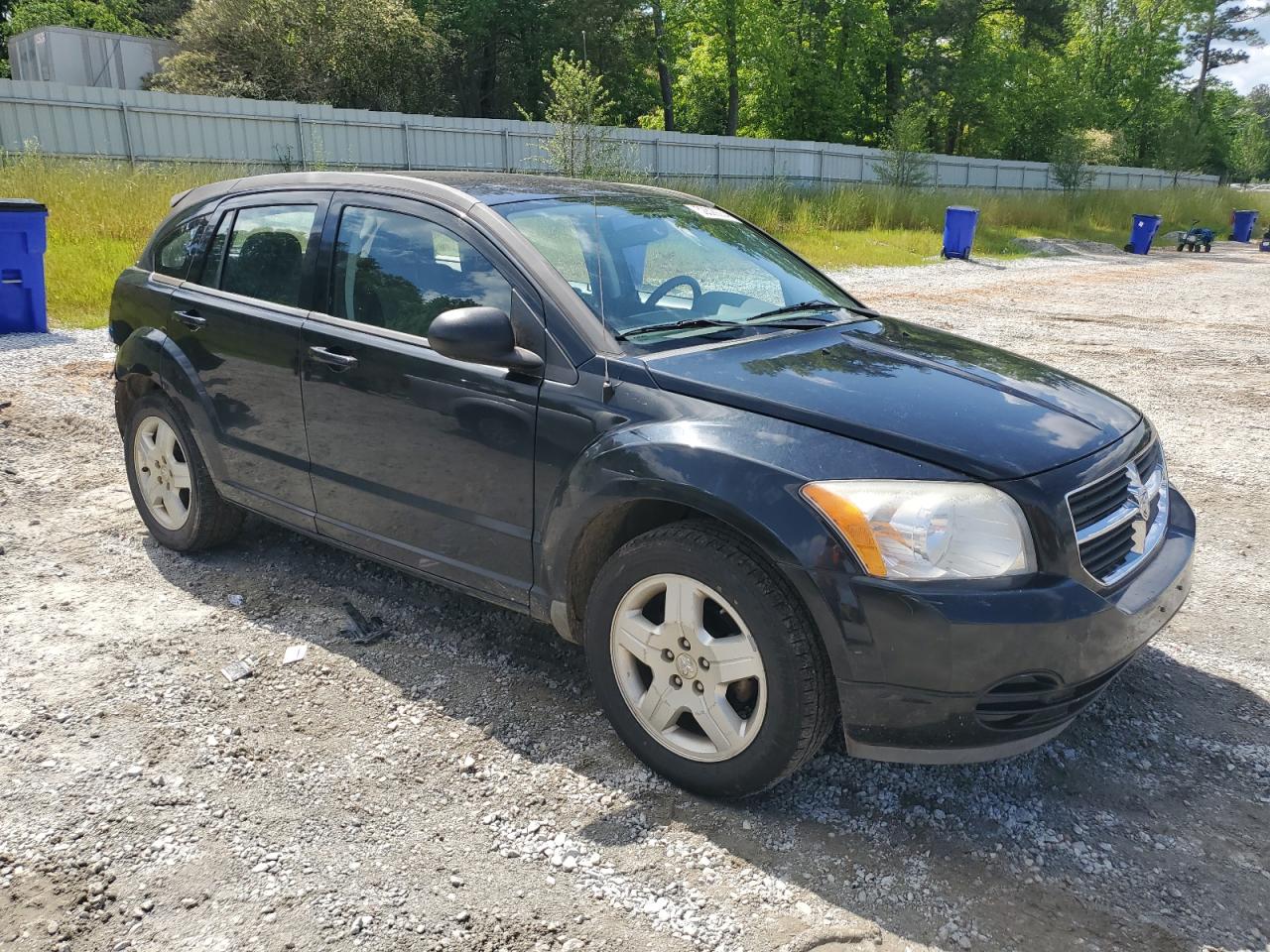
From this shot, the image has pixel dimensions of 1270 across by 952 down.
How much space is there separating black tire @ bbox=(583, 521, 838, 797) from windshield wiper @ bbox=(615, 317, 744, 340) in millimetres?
727

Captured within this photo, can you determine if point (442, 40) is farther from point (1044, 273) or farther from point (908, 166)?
point (1044, 273)

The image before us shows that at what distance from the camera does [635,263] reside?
3.59 m

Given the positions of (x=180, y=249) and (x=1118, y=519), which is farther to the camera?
(x=180, y=249)

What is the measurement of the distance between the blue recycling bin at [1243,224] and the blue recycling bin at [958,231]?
24.2 metres

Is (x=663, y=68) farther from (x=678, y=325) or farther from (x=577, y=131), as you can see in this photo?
(x=678, y=325)

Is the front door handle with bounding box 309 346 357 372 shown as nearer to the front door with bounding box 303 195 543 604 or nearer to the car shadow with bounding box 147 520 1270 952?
the front door with bounding box 303 195 543 604

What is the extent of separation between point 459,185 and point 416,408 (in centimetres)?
87

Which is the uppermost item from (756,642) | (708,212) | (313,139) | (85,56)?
(85,56)

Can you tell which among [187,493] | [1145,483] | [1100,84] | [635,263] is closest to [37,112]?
[187,493]

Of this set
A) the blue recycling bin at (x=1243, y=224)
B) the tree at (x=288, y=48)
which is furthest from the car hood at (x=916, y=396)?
the blue recycling bin at (x=1243, y=224)

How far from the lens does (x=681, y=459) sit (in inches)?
107

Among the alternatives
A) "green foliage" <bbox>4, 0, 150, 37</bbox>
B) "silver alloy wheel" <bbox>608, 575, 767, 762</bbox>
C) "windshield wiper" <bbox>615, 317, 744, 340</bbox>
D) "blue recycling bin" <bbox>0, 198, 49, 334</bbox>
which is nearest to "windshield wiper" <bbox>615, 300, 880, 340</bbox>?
"windshield wiper" <bbox>615, 317, 744, 340</bbox>

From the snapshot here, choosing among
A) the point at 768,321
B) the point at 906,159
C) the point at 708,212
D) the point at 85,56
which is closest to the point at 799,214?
the point at 906,159

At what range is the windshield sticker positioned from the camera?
13.8 feet
